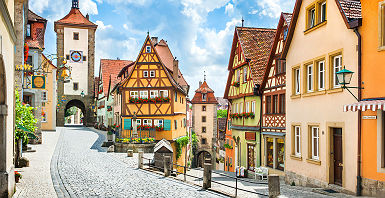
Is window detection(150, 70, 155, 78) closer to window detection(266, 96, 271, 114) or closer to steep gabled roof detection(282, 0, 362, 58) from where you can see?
window detection(266, 96, 271, 114)

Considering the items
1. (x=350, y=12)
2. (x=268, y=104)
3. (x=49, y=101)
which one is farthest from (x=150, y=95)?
(x=350, y=12)

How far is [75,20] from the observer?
56.6 meters

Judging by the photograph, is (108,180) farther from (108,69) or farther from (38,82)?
(108,69)

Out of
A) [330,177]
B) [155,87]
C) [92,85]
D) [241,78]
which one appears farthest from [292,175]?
[92,85]

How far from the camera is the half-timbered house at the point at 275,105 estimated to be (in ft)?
68.6

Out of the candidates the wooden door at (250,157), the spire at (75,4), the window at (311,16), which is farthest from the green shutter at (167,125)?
the spire at (75,4)

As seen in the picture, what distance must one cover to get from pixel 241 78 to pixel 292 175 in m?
10.4

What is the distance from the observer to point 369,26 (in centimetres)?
1208

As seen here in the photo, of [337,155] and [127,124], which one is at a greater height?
[127,124]

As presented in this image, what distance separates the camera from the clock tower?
55625mm

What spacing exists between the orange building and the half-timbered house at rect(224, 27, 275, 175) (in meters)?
11.5

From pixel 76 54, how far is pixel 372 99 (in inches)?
1957

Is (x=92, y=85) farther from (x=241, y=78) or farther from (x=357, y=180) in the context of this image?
(x=357, y=180)

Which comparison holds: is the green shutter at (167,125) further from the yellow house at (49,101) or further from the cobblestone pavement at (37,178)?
the yellow house at (49,101)
